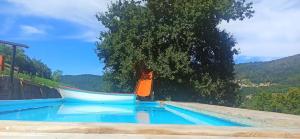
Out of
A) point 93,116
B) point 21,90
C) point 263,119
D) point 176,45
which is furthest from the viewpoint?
point 176,45

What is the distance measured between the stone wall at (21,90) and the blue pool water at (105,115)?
1233mm

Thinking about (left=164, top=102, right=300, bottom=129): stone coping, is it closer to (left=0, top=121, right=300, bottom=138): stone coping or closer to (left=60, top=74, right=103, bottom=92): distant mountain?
(left=0, top=121, right=300, bottom=138): stone coping

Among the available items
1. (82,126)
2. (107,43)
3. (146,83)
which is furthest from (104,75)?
(82,126)

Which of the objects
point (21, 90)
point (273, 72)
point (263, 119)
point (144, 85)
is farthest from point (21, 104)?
point (273, 72)

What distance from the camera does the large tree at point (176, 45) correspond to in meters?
19.2

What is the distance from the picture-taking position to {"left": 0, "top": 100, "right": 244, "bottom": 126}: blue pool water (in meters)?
10.6

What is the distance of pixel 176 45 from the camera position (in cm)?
1988

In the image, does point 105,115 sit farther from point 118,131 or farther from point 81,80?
point 81,80

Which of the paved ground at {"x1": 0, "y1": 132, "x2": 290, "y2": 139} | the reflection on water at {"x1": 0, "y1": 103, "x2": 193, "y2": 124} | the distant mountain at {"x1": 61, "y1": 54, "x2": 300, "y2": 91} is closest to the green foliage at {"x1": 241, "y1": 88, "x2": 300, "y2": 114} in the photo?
the distant mountain at {"x1": 61, "y1": 54, "x2": 300, "y2": 91}

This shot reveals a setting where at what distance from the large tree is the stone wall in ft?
10.4

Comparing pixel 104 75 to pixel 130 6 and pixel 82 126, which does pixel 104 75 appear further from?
pixel 82 126

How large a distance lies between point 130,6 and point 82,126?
1582 cm

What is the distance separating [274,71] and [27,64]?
5404 centimetres

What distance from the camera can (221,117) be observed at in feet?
31.7
